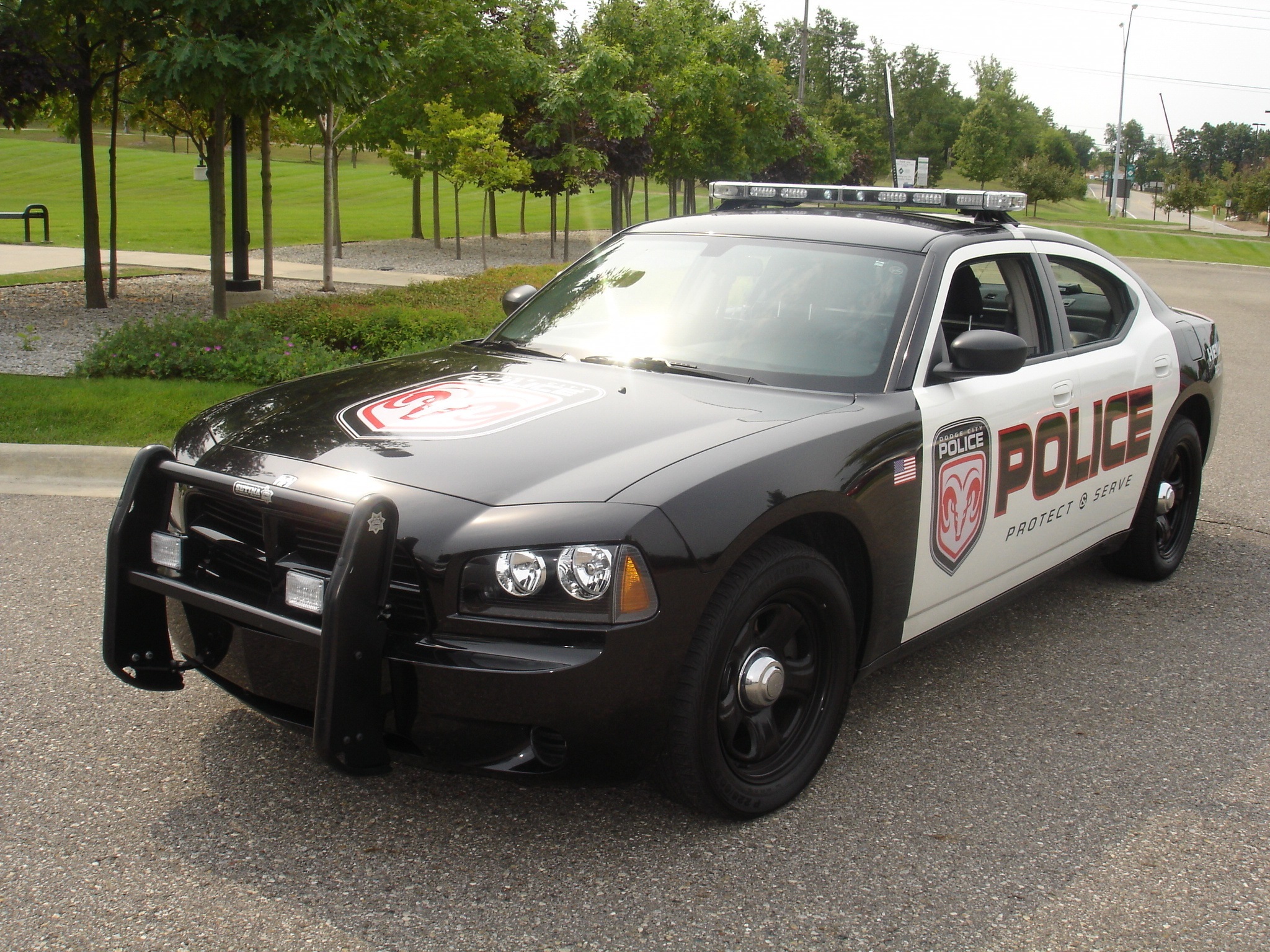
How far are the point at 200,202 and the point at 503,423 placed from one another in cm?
4596

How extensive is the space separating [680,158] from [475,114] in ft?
27.6

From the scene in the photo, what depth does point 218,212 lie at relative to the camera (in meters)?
12.9

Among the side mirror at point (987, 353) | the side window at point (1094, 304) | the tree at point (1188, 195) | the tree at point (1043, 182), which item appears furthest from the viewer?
the tree at point (1043, 182)

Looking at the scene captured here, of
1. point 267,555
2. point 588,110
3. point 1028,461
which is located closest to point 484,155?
point 588,110

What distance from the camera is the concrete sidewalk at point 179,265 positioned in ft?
65.3

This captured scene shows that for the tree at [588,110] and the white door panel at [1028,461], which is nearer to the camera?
the white door panel at [1028,461]

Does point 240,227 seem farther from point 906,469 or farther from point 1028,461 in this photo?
point 906,469

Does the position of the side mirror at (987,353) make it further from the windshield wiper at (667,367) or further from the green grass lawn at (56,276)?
the green grass lawn at (56,276)

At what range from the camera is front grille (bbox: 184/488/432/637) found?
294cm

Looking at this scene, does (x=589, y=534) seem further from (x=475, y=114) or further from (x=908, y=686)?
(x=475, y=114)

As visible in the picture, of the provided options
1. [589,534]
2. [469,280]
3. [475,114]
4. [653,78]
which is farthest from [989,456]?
[653,78]

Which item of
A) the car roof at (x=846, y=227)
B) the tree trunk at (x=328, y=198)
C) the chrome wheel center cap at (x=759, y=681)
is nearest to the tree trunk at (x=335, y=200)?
the tree trunk at (x=328, y=198)

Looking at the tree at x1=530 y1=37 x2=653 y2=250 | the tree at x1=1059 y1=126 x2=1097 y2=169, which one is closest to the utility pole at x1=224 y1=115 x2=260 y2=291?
the tree at x1=530 y1=37 x2=653 y2=250

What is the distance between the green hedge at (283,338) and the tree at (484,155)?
321 inches
